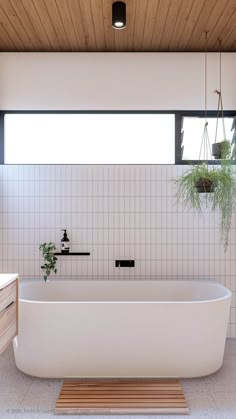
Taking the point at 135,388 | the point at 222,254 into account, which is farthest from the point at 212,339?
the point at 222,254

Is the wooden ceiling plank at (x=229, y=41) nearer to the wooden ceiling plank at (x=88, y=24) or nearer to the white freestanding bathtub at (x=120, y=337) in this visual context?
the wooden ceiling plank at (x=88, y=24)

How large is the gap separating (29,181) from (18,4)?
4.82 feet

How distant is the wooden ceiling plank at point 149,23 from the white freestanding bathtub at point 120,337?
7.29 ft

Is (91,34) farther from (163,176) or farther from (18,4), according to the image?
(163,176)

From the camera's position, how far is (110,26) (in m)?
2.61

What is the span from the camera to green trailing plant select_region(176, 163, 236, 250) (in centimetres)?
258

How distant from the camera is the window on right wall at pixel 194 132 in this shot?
123 inches

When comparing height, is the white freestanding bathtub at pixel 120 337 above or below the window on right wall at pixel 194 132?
below

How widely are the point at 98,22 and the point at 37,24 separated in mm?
Answer: 517

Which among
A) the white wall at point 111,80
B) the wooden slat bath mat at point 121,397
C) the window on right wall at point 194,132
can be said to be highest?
the white wall at point 111,80

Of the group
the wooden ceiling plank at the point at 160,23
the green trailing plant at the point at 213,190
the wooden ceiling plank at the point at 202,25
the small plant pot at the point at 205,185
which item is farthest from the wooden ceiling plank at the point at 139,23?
the small plant pot at the point at 205,185

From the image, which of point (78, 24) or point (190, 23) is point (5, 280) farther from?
point (190, 23)

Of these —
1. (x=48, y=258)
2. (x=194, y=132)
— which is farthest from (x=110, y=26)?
(x=48, y=258)

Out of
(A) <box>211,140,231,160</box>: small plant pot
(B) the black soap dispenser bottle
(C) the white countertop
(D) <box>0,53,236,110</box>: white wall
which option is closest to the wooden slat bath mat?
(C) the white countertop
